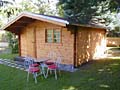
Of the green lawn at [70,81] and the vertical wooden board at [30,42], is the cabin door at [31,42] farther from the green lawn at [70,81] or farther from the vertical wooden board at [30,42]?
the green lawn at [70,81]

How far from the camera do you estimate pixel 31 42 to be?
11805 millimetres

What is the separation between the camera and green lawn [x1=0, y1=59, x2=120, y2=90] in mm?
6992

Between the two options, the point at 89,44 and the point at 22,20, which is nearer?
the point at 22,20

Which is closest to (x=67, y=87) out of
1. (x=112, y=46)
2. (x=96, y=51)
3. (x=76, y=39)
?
(x=76, y=39)

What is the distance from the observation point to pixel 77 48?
393 inches

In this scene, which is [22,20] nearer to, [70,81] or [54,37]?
[54,37]

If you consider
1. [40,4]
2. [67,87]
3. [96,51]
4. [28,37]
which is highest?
[40,4]

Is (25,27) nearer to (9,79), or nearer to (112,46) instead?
(9,79)

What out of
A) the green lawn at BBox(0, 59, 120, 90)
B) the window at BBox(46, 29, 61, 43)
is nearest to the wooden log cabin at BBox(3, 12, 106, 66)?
the window at BBox(46, 29, 61, 43)

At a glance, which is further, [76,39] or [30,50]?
[30,50]

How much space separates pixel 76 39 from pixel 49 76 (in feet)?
8.57

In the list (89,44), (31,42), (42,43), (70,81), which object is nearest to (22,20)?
(31,42)

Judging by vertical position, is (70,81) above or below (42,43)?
below

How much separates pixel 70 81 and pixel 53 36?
12.1 feet
